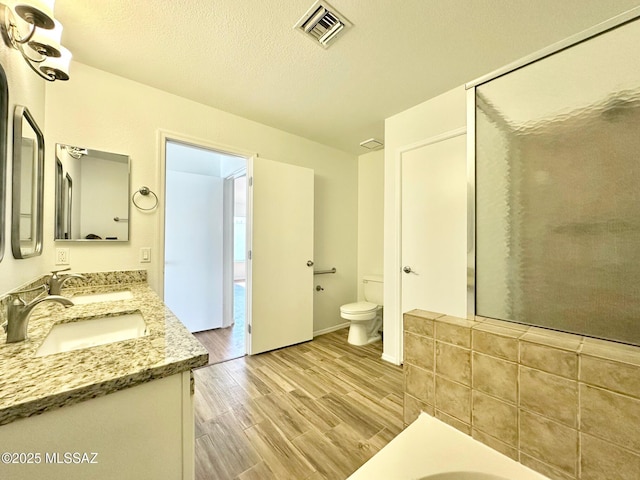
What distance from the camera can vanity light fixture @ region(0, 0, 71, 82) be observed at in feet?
3.29

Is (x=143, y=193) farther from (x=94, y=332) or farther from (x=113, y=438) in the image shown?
(x=113, y=438)

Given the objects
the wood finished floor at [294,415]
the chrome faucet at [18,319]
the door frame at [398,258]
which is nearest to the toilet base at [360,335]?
the wood finished floor at [294,415]

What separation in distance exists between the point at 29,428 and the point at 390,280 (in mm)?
2286

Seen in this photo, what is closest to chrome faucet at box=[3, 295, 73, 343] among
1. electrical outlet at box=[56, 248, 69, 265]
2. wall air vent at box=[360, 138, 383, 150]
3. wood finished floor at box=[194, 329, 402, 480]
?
wood finished floor at box=[194, 329, 402, 480]

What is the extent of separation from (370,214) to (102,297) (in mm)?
2839

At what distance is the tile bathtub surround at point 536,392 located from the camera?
61 centimetres

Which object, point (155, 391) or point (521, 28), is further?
point (521, 28)

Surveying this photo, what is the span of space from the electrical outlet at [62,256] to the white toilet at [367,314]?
2.29 m

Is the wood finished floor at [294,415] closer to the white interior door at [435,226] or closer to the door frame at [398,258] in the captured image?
the door frame at [398,258]

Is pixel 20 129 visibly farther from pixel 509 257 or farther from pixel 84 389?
pixel 509 257

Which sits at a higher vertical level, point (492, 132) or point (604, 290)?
point (492, 132)

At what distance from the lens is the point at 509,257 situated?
0.92 m

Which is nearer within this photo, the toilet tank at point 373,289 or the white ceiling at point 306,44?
the white ceiling at point 306,44

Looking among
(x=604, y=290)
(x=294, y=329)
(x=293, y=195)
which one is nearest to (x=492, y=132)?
(x=604, y=290)
